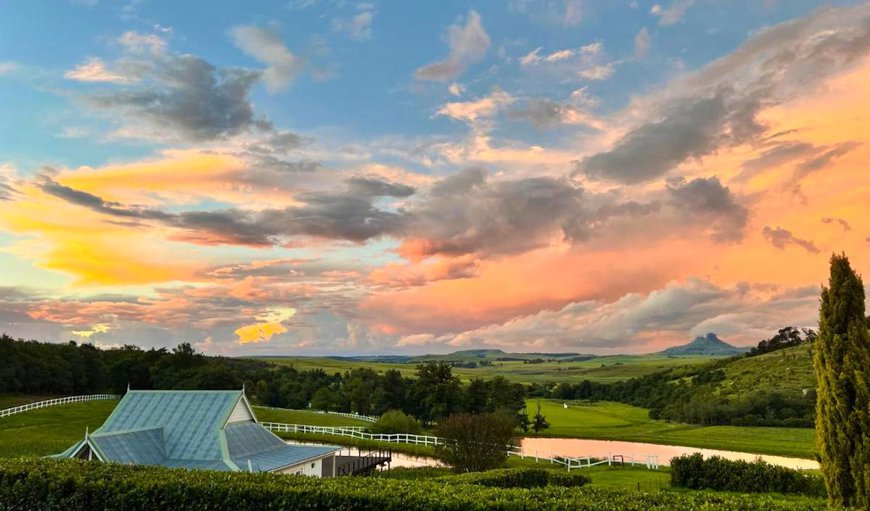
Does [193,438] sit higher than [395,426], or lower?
higher

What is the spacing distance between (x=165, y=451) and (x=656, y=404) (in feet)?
251

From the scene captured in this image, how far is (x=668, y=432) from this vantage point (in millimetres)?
57094

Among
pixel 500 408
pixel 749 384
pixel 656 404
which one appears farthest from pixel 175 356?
pixel 749 384

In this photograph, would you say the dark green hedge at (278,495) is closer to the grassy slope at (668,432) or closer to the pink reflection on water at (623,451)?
the pink reflection on water at (623,451)

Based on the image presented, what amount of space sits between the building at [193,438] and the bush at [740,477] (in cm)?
1669

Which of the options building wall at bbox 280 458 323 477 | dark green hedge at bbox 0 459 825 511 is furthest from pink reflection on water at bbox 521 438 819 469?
dark green hedge at bbox 0 459 825 511

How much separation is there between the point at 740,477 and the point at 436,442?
67.4 feet

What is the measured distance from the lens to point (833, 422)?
13797 mm

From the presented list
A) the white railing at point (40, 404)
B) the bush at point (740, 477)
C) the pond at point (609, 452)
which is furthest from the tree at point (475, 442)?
the white railing at point (40, 404)

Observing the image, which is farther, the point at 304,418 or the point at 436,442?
the point at 304,418

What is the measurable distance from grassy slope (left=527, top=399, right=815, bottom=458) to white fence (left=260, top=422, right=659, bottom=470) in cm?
1160

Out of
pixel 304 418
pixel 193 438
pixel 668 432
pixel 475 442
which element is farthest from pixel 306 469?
pixel 668 432

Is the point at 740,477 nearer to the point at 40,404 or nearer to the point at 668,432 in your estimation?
the point at 668,432

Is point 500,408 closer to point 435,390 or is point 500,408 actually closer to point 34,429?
point 435,390
